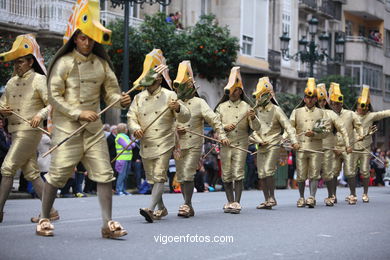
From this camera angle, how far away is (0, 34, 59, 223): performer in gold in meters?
11.3

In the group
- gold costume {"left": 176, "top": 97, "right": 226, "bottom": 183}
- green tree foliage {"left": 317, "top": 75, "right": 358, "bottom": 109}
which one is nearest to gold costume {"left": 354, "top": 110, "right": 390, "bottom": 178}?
gold costume {"left": 176, "top": 97, "right": 226, "bottom": 183}

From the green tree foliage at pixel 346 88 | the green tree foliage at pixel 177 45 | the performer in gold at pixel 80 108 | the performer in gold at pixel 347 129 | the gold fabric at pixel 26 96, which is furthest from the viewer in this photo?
the green tree foliage at pixel 346 88

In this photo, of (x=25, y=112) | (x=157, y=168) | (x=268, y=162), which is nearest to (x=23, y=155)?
(x=25, y=112)

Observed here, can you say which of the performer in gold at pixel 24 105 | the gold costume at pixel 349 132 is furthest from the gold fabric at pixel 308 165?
the performer in gold at pixel 24 105

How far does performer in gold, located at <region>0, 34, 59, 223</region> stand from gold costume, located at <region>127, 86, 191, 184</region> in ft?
4.05

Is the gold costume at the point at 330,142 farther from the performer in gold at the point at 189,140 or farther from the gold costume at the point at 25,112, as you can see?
the gold costume at the point at 25,112

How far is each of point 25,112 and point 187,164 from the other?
2616 millimetres

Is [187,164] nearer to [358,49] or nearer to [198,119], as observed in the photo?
[198,119]

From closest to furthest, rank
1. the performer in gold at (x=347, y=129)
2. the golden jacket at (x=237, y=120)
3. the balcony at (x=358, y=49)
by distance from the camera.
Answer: the golden jacket at (x=237, y=120)
the performer in gold at (x=347, y=129)
the balcony at (x=358, y=49)

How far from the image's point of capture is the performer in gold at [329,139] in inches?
668

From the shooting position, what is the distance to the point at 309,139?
16.5 metres

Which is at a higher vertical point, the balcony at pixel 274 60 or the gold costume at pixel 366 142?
the balcony at pixel 274 60

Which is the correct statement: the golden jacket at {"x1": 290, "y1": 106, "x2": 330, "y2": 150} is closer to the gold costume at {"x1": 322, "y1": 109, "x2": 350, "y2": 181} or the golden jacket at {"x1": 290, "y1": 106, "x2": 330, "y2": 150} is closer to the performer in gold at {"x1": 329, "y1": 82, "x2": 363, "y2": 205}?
the gold costume at {"x1": 322, "y1": 109, "x2": 350, "y2": 181}

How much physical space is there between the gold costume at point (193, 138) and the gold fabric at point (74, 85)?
3.39 metres
